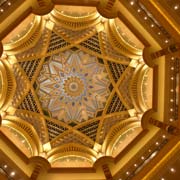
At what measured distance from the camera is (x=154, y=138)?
1883 cm

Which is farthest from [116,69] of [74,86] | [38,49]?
[38,49]

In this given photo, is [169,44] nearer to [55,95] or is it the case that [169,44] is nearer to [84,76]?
[84,76]

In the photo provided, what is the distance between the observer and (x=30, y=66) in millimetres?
23641

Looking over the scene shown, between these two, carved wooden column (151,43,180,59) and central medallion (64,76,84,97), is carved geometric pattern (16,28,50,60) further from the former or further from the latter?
carved wooden column (151,43,180,59)

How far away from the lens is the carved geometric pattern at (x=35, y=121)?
73.0 ft

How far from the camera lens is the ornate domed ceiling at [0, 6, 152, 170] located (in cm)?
2064

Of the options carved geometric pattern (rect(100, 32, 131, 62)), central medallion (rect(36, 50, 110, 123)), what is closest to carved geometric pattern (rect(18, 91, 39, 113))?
central medallion (rect(36, 50, 110, 123))

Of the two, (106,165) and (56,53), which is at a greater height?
(56,53)

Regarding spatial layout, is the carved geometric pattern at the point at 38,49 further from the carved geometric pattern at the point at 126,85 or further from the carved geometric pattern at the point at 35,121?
the carved geometric pattern at the point at 126,85

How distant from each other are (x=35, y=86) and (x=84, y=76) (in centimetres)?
455

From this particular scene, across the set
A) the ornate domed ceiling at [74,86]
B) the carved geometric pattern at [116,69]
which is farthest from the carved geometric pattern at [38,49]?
the carved geometric pattern at [116,69]

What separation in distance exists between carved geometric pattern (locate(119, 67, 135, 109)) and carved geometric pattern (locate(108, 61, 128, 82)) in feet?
1.51

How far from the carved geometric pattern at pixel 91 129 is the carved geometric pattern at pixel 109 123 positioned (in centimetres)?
64

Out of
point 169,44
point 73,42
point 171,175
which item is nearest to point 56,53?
point 73,42
